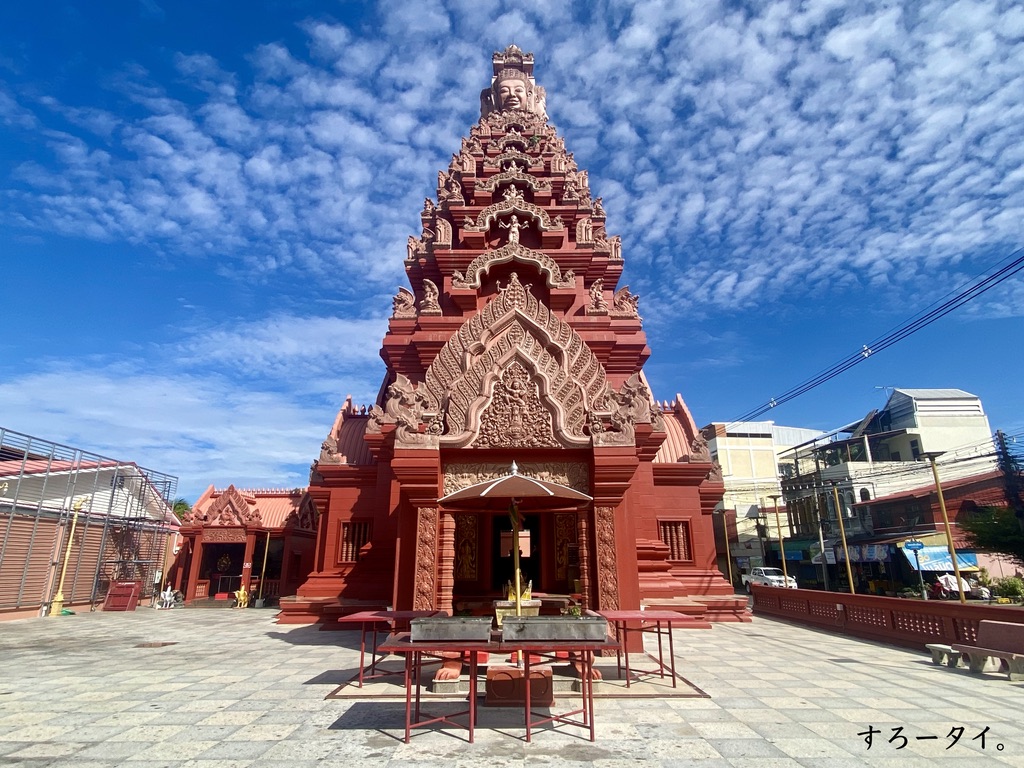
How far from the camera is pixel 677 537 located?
16781mm

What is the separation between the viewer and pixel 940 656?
9523mm

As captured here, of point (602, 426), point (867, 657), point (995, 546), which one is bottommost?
point (867, 657)

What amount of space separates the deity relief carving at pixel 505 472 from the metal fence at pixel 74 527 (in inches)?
708

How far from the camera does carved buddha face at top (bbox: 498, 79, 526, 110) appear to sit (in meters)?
25.3

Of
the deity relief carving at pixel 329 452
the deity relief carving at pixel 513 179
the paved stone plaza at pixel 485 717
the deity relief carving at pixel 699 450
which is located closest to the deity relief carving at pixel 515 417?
the paved stone plaza at pixel 485 717

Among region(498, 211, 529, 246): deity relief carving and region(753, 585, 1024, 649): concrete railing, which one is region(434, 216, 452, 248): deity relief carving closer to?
region(498, 211, 529, 246): deity relief carving

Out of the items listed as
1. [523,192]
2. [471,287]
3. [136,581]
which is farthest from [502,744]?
[136,581]

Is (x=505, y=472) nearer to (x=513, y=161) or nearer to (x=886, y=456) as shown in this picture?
(x=513, y=161)

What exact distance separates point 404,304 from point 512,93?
48.3 feet

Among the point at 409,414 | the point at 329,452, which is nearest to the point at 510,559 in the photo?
the point at 409,414

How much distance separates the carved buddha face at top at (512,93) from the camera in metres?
25.3

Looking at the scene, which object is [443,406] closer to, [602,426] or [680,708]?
[602,426]

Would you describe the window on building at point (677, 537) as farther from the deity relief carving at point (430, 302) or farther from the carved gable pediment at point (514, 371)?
the deity relief carving at point (430, 302)

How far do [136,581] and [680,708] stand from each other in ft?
80.1
